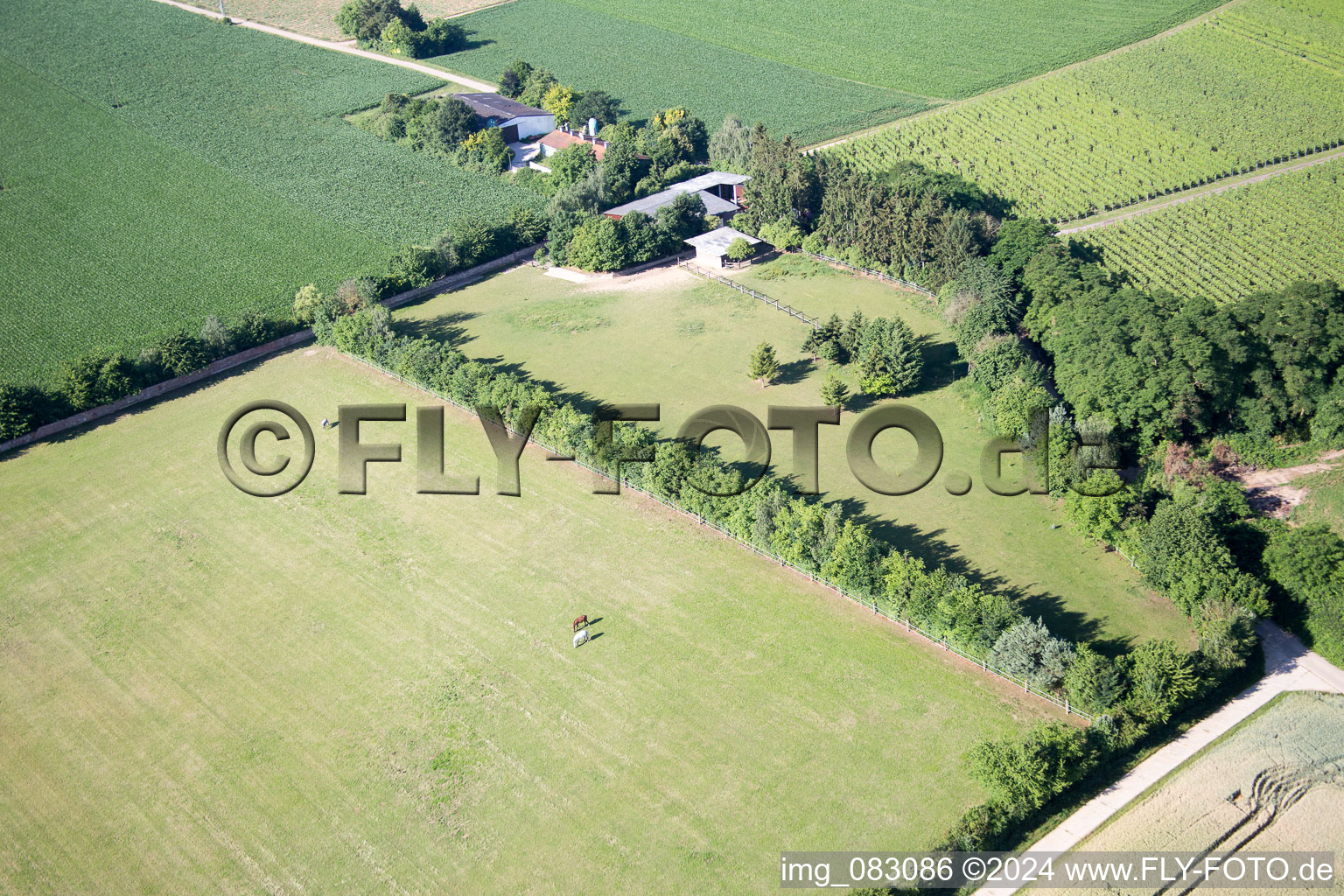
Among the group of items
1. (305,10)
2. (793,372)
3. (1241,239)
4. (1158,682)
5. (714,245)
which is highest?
(305,10)

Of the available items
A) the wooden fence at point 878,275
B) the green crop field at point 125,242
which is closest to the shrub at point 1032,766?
the wooden fence at point 878,275

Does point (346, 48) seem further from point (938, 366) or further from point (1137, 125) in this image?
point (938, 366)

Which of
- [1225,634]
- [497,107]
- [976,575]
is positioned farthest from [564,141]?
[1225,634]

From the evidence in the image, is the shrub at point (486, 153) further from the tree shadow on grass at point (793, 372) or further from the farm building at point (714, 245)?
the tree shadow on grass at point (793, 372)

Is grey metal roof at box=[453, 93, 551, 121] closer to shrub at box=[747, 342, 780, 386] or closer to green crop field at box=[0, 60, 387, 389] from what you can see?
green crop field at box=[0, 60, 387, 389]

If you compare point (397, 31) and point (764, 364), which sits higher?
point (397, 31)

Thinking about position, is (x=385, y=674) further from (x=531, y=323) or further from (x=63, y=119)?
(x=63, y=119)

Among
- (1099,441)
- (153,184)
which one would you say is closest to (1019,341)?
(1099,441)
